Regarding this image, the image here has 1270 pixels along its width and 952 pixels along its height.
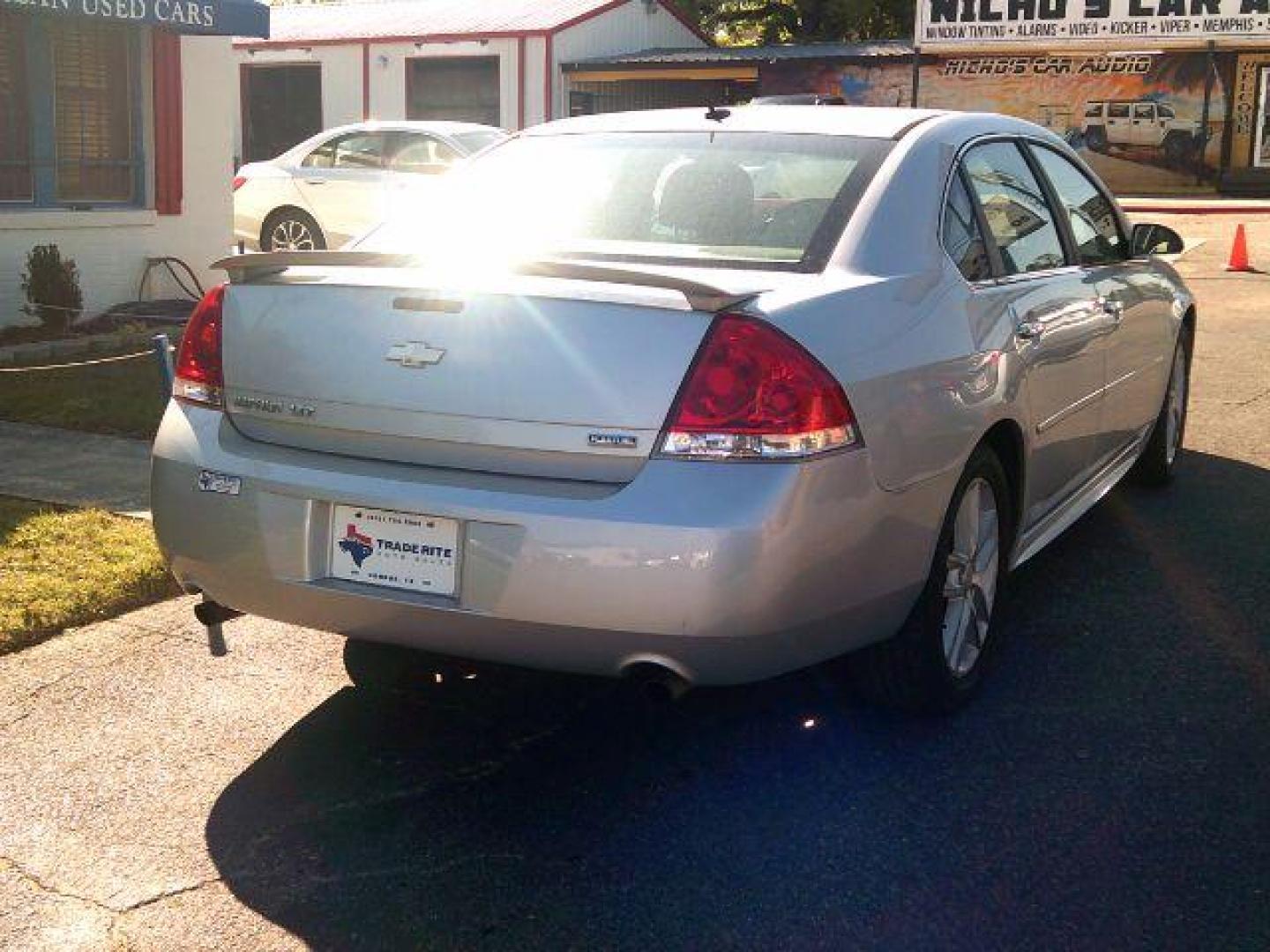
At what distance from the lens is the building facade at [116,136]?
11.4 meters

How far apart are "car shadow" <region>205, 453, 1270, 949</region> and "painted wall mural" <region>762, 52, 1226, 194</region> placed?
30323 millimetres

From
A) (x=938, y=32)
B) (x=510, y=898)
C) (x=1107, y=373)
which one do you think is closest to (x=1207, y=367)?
(x=1107, y=373)

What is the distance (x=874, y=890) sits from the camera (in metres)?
3.27

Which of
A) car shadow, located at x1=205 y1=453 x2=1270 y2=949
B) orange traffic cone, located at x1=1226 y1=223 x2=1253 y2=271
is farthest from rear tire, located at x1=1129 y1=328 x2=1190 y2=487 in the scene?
orange traffic cone, located at x1=1226 y1=223 x2=1253 y2=271

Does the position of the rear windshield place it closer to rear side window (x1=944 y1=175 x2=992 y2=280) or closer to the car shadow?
rear side window (x1=944 y1=175 x2=992 y2=280)

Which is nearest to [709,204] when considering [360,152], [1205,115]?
[360,152]

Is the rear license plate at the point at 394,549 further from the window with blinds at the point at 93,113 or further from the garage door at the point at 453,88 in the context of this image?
the garage door at the point at 453,88

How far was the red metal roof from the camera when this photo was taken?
1305 inches

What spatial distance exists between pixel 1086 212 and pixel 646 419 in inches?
117

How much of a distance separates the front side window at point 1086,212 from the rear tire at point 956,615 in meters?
1.42

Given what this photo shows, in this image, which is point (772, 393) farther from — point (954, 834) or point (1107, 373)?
point (1107, 373)

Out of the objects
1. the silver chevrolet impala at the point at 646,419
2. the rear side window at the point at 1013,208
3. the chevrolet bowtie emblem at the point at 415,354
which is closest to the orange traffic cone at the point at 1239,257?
the rear side window at the point at 1013,208

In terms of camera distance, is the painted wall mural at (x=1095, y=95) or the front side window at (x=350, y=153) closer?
the front side window at (x=350, y=153)

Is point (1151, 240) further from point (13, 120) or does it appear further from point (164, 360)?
point (13, 120)
